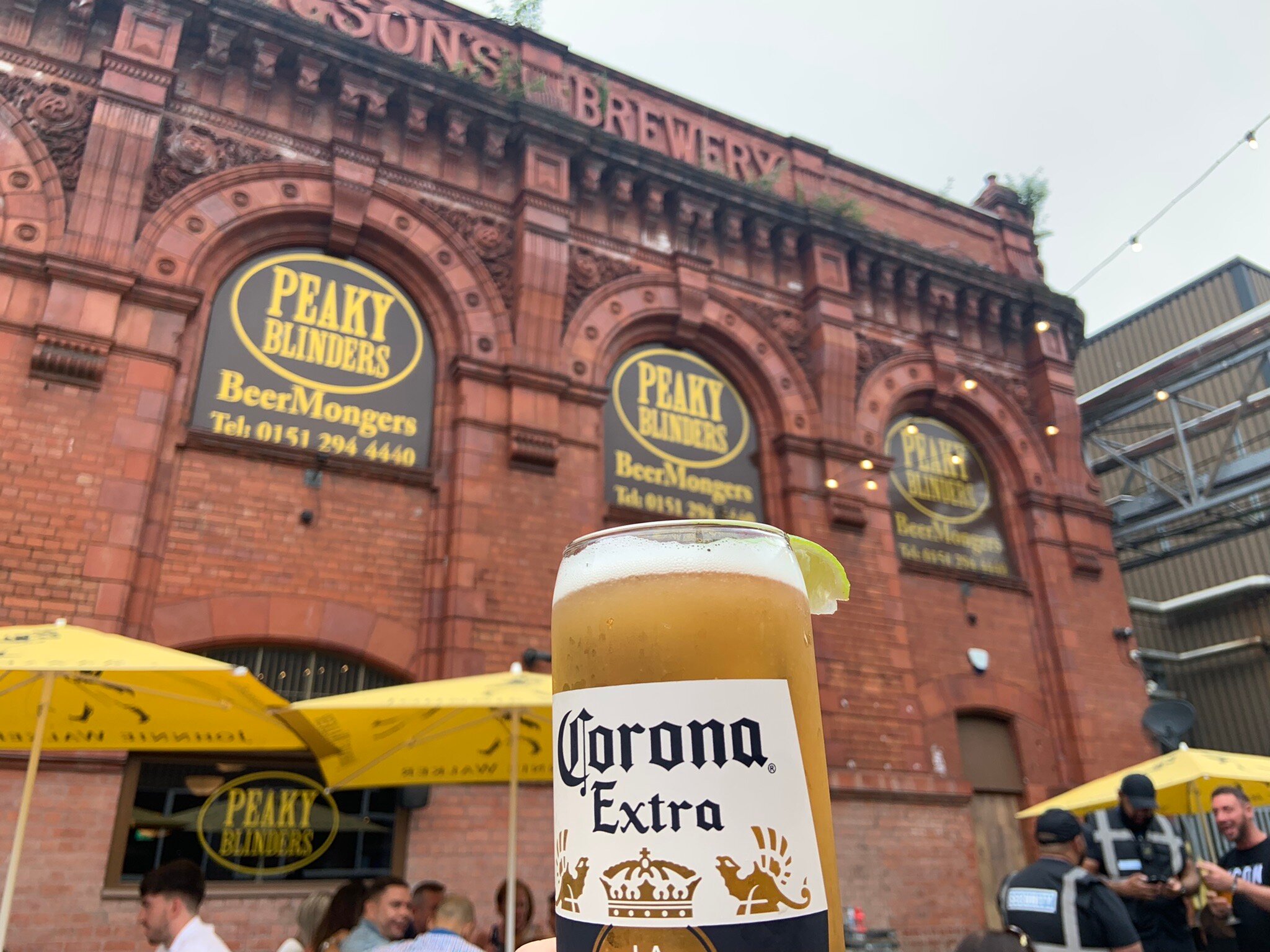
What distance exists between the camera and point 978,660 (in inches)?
467

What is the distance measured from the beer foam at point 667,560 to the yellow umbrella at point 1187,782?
6.38m

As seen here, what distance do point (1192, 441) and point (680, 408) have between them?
1387 cm

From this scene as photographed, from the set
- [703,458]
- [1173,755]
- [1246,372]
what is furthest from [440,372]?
[1246,372]

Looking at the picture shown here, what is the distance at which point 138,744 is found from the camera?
5715 millimetres

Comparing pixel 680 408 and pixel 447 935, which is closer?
pixel 447 935

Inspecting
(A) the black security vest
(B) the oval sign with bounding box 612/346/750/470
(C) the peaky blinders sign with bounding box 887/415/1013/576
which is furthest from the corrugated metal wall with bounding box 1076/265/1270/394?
(A) the black security vest

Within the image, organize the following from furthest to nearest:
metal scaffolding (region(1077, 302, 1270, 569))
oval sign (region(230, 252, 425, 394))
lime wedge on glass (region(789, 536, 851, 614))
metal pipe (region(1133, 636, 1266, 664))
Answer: metal pipe (region(1133, 636, 1266, 664)) → metal scaffolding (region(1077, 302, 1270, 569)) → oval sign (region(230, 252, 425, 394)) → lime wedge on glass (region(789, 536, 851, 614))

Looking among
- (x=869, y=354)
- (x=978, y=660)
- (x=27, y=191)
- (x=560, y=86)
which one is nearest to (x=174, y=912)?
(x=27, y=191)

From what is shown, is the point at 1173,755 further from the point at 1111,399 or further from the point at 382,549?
the point at 1111,399

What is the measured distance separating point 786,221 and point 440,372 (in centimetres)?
579

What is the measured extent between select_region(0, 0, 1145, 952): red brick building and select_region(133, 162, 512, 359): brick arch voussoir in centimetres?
4

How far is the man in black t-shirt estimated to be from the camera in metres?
4.06

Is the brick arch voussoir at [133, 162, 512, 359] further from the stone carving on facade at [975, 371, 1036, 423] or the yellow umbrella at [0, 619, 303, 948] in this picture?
the stone carving on facade at [975, 371, 1036, 423]

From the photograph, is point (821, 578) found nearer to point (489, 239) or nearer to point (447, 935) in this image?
point (447, 935)
